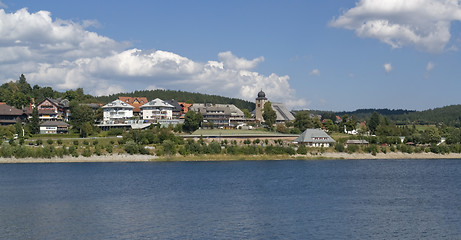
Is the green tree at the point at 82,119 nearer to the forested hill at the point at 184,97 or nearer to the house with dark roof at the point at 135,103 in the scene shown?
the house with dark roof at the point at 135,103

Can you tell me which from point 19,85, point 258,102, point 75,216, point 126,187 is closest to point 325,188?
point 126,187

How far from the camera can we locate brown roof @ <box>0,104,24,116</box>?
106 m

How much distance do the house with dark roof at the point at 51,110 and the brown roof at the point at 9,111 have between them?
18.5 ft

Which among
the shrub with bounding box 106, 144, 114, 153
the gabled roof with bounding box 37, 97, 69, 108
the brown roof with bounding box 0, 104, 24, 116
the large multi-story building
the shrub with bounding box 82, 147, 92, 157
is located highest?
the gabled roof with bounding box 37, 97, 69, 108

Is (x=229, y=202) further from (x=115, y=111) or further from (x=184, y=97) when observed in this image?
(x=184, y=97)

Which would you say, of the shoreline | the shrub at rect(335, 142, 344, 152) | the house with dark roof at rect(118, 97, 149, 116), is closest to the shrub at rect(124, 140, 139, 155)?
the shoreline

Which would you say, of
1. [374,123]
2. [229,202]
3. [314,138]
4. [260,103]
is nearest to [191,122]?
[314,138]

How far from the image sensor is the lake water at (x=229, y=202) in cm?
3253

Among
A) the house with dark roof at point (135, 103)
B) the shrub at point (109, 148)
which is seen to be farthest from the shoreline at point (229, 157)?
the house with dark roof at point (135, 103)

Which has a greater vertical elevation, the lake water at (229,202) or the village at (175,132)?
the village at (175,132)

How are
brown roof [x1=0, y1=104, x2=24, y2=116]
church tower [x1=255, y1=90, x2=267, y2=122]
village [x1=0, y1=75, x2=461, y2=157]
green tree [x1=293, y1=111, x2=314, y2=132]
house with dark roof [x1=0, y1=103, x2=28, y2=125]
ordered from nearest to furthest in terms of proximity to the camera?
village [x1=0, y1=75, x2=461, y2=157] < green tree [x1=293, y1=111, x2=314, y2=132] < house with dark roof [x1=0, y1=103, x2=28, y2=125] < brown roof [x1=0, y1=104, x2=24, y2=116] < church tower [x1=255, y1=90, x2=267, y2=122]

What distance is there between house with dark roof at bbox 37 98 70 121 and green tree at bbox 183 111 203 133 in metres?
30.5

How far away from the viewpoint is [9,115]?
105688mm

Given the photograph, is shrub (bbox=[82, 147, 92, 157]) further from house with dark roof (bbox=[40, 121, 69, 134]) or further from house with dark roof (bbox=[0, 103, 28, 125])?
house with dark roof (bbox=[0, 103, 28, 125])
